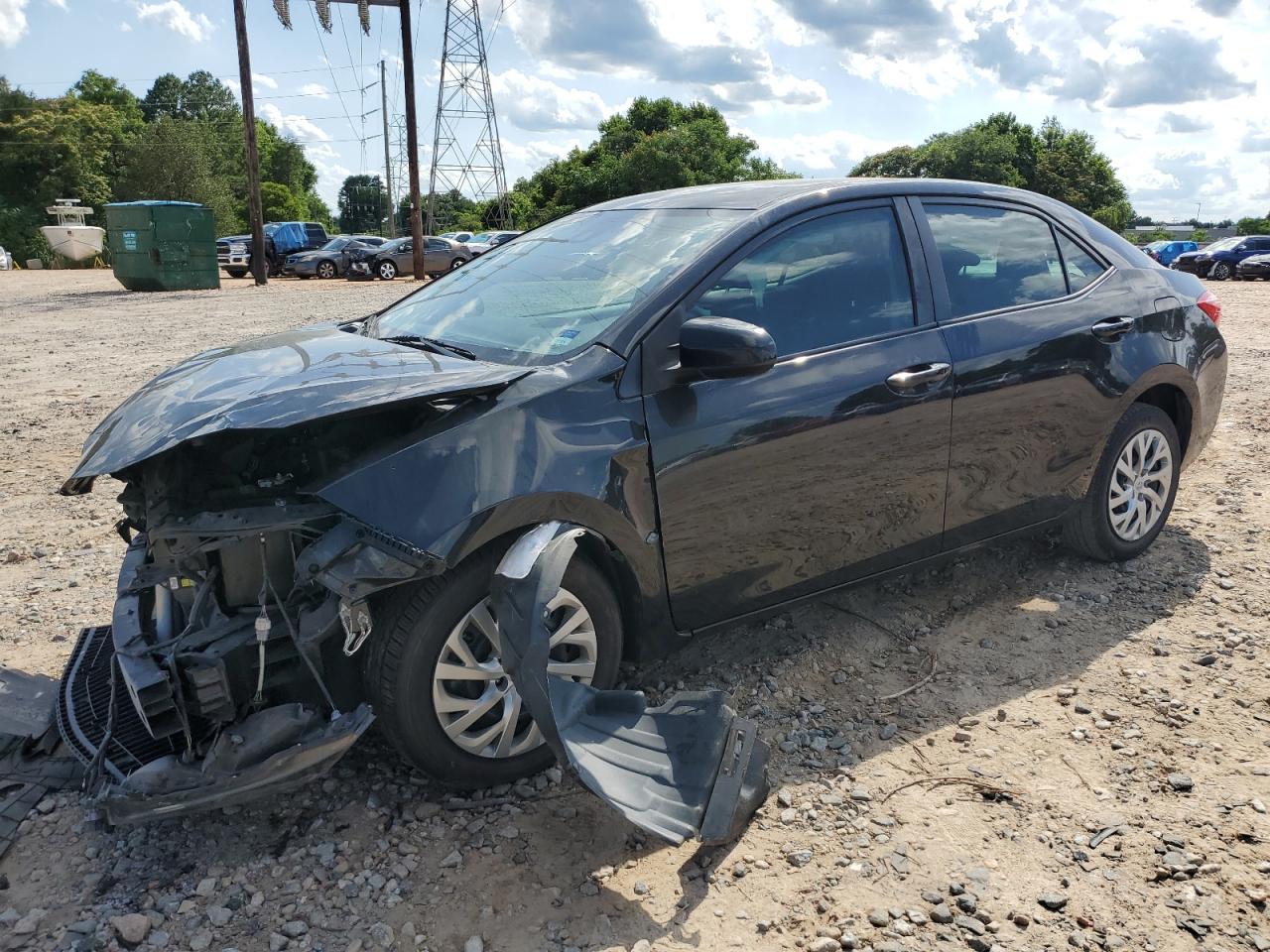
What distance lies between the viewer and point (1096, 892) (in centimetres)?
256

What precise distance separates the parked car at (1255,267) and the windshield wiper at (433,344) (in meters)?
27.7

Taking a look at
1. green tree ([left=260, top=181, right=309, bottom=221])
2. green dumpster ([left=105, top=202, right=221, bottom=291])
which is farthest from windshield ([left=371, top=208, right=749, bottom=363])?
green tree ([left=260, top=181, right=309, bottom=221])

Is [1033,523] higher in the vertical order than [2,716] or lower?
higher

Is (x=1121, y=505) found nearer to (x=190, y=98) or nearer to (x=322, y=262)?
(x=322, y=262)

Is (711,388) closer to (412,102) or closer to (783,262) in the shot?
(783,262)

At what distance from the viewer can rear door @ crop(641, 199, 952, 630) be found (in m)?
3.09

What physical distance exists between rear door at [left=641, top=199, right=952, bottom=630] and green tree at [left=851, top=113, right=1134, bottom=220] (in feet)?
153

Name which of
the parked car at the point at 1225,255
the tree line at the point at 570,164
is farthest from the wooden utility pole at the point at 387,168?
the parked car at the point at 1225,255

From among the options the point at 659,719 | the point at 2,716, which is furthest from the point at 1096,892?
the point at 2,716

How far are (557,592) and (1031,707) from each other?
1.82 meters

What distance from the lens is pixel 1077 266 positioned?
423 centimetres

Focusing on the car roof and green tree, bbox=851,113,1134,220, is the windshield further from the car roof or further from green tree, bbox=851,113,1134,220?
green tree, bbox=851,113,1134,220

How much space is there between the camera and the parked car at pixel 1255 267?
25094 millimetres

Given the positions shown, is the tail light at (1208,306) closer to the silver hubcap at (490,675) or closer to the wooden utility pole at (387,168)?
the silver hubcap at (490,675)
